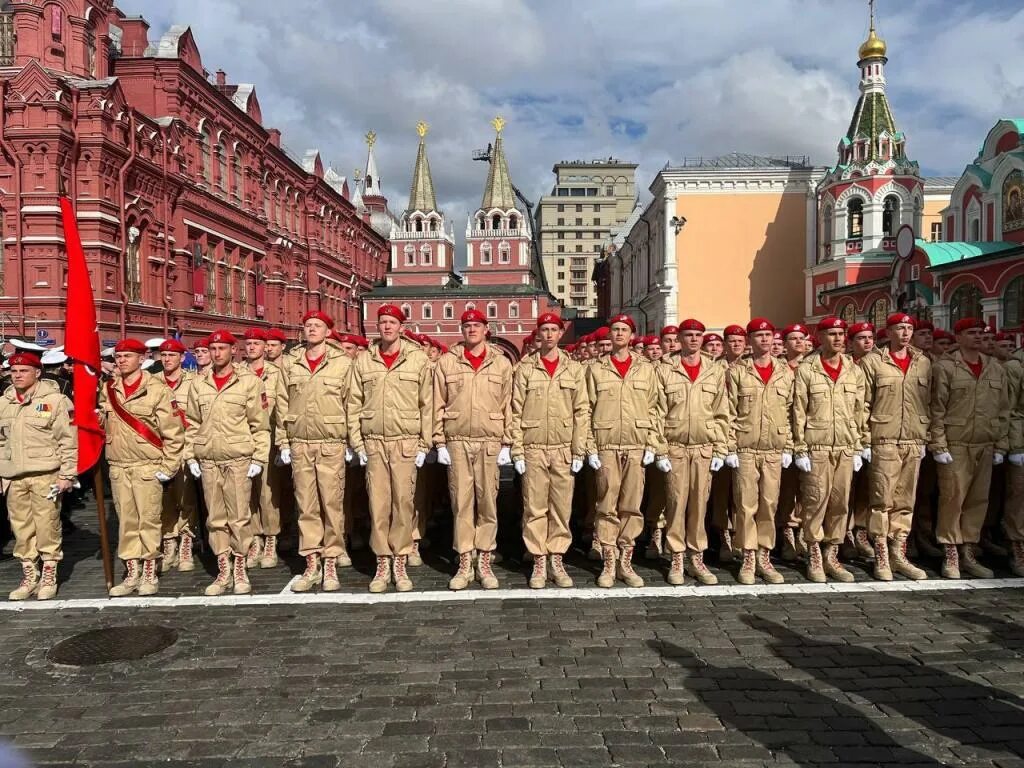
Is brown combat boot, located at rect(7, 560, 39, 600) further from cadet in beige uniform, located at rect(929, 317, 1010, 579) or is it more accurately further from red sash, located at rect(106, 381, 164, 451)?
cadet in beige uniform, located at rect(929, 317, 1010, 579)

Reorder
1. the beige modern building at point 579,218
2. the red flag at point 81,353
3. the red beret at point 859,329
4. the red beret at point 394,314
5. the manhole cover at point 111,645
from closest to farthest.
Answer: the manhole cover at point 111,645 → the red flag at point 81,353 → the red beret at point 394,314 → the red beret at point 859,329 → the beige modern building at point 579,218

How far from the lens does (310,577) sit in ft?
20.3

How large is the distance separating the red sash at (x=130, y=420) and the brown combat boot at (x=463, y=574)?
2.88m

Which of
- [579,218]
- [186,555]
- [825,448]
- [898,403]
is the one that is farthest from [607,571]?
[579,218]

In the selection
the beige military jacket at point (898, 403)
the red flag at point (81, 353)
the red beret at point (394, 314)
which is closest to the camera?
the red flag at point (81, 353)

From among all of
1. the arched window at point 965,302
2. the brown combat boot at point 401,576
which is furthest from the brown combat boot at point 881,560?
the arched window at point 965,302

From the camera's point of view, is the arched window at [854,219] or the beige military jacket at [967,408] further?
the arched window at [854,219]

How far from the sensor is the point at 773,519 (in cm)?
629

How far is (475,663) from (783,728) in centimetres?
188

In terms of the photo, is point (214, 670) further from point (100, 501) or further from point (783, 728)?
point (783, 728)

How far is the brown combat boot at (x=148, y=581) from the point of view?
602cm

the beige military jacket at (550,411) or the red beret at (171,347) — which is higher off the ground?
the red beret at (171,347)

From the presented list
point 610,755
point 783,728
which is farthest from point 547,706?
point 783,728

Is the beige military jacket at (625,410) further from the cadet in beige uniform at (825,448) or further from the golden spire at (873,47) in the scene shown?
the golden spire at (873,47)
